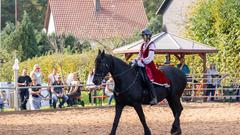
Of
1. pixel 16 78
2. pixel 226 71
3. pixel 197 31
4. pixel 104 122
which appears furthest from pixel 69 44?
pixel 104 122

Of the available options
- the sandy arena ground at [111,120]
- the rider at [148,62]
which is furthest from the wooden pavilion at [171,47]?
the rider at [148,62]

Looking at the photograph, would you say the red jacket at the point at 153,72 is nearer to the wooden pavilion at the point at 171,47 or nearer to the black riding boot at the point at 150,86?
the black riding boot at the point at 150,86

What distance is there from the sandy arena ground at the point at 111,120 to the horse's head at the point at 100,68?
2.01m

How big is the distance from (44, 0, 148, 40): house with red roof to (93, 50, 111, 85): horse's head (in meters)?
41.0

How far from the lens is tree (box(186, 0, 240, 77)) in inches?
1133

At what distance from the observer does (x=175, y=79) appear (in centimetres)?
1426

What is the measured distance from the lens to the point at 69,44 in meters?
46.6

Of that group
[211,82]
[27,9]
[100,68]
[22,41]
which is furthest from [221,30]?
[27,9]

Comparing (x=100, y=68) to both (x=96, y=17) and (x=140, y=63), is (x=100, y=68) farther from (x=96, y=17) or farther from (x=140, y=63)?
(x=96, y=17)

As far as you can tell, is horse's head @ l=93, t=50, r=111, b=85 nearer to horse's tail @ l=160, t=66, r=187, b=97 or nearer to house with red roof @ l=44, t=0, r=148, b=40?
horse's tail @ l=160, t=66, r=187, b=97

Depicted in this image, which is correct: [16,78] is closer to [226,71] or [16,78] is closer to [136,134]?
[136,134]

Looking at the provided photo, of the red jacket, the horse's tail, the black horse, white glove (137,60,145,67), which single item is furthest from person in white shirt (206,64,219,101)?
white glove (137,60,145,67)

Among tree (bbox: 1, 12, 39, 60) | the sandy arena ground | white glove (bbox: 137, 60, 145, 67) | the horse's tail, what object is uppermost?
tree (bbox: 1, 12, 39, 60)

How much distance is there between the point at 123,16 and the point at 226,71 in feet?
99.3
